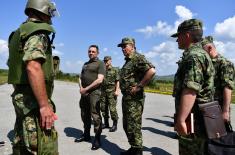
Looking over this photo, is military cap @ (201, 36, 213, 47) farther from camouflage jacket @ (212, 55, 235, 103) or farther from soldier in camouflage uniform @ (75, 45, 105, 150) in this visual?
soldier in camouflage uniform @ (75, 45, 105, 150)

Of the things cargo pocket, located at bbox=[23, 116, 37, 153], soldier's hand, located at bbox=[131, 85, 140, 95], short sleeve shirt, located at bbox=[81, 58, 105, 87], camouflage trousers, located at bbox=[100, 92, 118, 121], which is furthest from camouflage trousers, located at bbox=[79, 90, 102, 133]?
cargo pocket, located at bbox=[23, 116, 37, 153]

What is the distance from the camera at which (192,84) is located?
3.51 meters

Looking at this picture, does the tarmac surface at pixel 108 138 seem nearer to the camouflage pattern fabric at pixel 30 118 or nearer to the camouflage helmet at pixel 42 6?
the camouflage pattern fabric at pixel 30 118

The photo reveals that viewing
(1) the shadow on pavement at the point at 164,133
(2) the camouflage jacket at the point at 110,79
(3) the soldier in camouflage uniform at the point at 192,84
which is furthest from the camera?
(2) the camouflage jacket at the point at 110,79

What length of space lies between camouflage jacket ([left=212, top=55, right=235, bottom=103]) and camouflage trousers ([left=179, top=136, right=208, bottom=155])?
58.2 inches

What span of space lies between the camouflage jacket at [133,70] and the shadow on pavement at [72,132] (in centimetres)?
262

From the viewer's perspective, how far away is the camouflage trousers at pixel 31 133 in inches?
130

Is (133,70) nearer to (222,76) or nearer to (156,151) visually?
(222,76)

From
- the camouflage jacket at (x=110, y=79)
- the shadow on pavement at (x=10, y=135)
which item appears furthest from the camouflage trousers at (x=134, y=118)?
the camouflage jacket at (x=110, y=79)

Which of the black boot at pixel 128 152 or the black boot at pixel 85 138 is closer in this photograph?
the black boot at pixel 128 152

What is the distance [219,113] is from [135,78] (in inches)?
99.5

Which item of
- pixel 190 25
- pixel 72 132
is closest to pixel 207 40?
pixel 190 25

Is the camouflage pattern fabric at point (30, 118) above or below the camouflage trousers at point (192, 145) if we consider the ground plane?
above

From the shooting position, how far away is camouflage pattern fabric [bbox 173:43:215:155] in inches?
140
